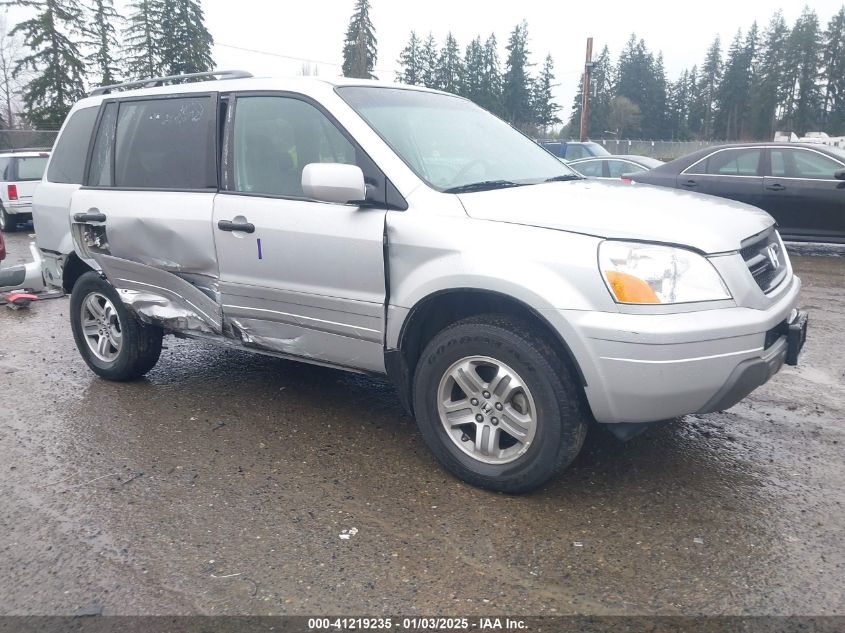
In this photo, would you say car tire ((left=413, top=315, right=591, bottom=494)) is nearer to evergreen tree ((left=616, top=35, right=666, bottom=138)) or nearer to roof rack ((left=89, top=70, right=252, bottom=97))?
roof rack ((left=89, top=70, right=252, bottom=97))

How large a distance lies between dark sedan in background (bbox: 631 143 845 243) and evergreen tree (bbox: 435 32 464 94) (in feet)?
203

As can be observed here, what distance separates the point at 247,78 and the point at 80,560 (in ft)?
9.13

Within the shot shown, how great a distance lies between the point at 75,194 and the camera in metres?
4.89

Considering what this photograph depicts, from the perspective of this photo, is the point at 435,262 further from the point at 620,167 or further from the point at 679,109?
the point at 679,109

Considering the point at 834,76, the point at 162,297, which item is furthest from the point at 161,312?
the point at 834,76

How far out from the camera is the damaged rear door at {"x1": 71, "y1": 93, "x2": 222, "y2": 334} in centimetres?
422

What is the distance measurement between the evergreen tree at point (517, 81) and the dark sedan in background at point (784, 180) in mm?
63157

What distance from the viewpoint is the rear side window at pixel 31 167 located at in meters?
15.3

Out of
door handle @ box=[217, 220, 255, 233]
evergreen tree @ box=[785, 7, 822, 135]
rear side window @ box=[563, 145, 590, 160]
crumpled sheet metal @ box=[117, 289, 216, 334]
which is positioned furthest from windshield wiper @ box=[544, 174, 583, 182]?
evergreen tree @ box=[785, 7, 822, 135]

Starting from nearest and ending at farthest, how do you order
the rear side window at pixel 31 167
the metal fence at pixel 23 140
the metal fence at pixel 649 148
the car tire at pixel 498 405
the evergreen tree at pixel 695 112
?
the car tire at pixel 498 405 → the rear side window at pixel 31 167 → the metal fence at pixel 23 140 → the metal fence at pixel 649 148 → the evergreen tree at pixel 695 112

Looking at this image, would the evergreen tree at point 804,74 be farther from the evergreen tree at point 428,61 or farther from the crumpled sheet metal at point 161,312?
the crumpled sheet metal at point 161,312

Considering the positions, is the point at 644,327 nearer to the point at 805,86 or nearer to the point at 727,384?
the point at 727,384

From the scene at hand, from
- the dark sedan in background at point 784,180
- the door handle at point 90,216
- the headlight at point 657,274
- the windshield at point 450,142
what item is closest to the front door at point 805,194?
the dark sedan in background at point 784,180

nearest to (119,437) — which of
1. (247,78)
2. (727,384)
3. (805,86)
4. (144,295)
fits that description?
(144,295)
